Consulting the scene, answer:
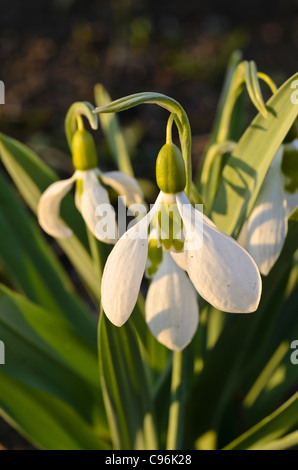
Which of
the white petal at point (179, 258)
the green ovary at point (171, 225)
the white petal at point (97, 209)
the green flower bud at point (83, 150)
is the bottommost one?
the white petal at point (179, 258)

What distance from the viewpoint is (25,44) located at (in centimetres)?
285

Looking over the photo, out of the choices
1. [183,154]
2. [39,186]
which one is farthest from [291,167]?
[39,186]

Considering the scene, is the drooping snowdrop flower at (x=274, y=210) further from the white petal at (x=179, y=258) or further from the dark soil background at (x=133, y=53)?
the dark soil background at (x=133, y=53)

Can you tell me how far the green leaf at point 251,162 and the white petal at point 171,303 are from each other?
0.45ft

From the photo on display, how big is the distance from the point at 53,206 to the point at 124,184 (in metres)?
0.11

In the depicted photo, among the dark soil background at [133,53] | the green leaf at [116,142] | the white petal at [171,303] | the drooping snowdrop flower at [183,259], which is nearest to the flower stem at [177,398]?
the white petal at [171,303]

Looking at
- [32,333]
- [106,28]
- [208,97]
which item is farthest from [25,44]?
[32,333]

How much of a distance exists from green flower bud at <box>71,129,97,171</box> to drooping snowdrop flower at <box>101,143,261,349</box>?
204 millimetres

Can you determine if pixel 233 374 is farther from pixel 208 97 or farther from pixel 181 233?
pixel 208 97

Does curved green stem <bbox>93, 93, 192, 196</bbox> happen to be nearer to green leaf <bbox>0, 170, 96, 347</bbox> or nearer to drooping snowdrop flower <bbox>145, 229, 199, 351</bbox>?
drooping snowdrop flower <bbox>145, 229, 199, 351</bbox>

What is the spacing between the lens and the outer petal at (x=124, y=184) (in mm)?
807

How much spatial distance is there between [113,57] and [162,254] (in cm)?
225

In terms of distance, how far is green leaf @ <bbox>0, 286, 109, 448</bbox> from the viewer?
889 millimetres

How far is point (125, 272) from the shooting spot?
0.58 metres
